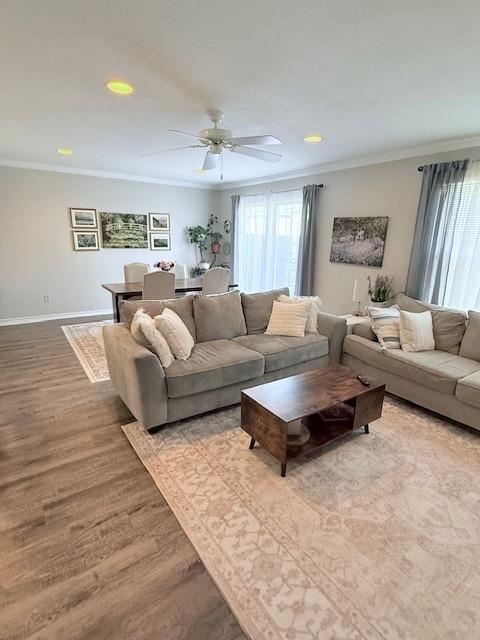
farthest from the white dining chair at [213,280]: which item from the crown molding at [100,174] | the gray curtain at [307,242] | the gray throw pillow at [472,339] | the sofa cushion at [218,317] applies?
the gray throw pillow at [472,339]

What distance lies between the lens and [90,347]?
4.46 m

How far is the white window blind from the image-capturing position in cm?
343

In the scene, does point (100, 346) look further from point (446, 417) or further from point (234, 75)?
point (446, 417)

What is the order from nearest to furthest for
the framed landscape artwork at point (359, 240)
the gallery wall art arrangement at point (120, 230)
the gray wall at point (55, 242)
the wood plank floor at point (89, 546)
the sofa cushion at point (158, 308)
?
the wood plank floor at point (89, 546), the sofa cushion at point (158, 308), the framed landscape artwork at point (359, 240), the gray wall at point (55, 242), the gallery wall art arrangement at point (120, 230)

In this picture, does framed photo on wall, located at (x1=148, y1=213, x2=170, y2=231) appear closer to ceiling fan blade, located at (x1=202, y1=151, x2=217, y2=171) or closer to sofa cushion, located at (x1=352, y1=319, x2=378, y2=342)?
ceiling fan blade, located at (x1=202, y1=151, x2=217, y2=171)

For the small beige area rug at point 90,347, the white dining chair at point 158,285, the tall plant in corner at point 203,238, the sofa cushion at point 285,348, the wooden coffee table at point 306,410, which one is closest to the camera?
→ the wooden coffee table at point 306,410

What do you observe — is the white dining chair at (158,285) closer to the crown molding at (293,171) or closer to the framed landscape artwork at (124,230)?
the framed landscape artwork at (124,230)

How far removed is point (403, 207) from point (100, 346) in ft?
14.5

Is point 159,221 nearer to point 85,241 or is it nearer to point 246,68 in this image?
point 85,241

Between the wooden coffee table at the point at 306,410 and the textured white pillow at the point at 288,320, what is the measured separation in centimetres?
84

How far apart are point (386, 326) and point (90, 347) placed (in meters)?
3.77

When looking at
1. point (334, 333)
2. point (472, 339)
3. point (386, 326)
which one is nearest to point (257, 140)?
point (334, 333)

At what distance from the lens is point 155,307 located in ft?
10.1

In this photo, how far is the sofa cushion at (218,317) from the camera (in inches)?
128
